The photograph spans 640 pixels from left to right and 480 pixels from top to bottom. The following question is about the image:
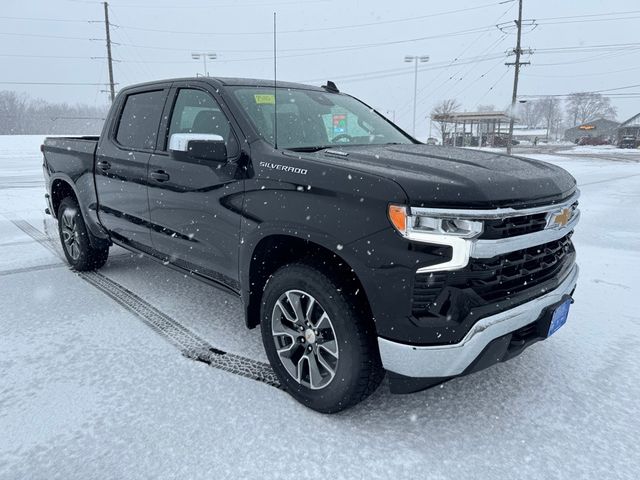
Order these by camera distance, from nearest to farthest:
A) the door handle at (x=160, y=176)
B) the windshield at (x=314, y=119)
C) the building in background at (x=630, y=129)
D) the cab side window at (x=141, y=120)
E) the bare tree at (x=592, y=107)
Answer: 1. the windshield at (x=314, y=119)
2. the door handle at (x=160, y=176)
3. the cab side window at (x=141, y=120)
4. the building in background at (x=630, y=129)
5. the bare tree at (x=592, y=107)

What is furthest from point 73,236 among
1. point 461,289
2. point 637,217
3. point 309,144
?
point 637,217

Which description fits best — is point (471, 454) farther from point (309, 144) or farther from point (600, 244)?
point (600, 244)

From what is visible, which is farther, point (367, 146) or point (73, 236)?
point (73, 236)

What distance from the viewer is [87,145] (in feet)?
15.3

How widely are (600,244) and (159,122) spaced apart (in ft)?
18.1

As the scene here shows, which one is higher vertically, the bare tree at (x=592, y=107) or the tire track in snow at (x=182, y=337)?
the bare tree at (x=592, y=107)

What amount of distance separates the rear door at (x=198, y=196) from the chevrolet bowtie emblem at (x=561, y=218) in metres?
1.74

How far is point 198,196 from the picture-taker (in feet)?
10.5

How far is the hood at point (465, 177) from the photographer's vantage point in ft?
7.02

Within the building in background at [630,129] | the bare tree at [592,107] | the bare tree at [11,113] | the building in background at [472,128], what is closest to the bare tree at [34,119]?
the bare tree at [11,113]

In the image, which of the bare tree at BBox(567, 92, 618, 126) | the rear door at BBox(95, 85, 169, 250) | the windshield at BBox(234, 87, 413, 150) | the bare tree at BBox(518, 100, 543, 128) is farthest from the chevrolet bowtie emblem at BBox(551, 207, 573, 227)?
the bare tree at BBox(518, 100, 543, 128)

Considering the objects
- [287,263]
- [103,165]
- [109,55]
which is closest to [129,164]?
[103,165]

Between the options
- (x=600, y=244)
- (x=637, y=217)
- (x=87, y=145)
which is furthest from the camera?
(x=637, y=217)

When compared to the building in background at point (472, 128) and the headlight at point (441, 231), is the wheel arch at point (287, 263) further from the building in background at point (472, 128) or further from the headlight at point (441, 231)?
the building in background at point (472, 128)
